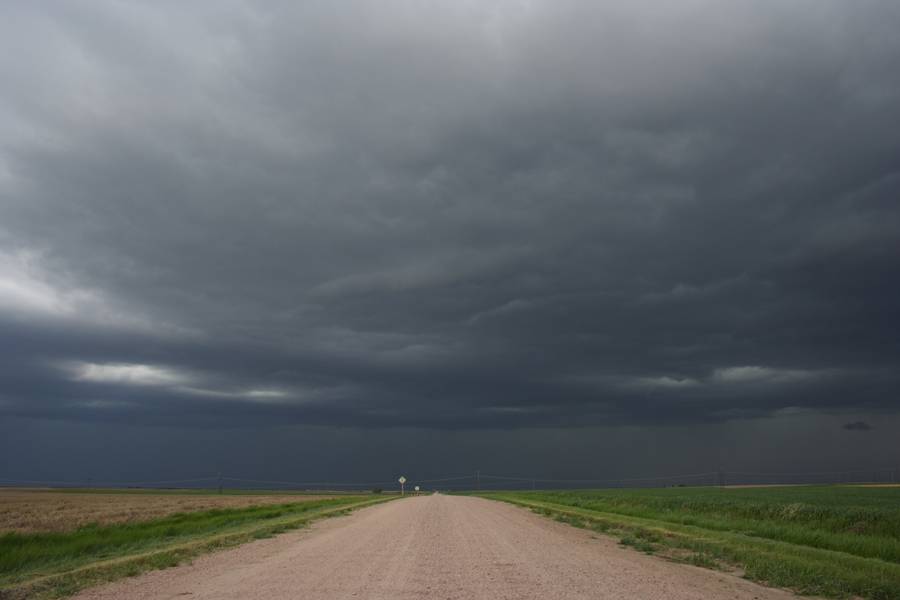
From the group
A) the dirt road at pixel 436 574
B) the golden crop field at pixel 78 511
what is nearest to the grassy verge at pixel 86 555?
the dirt road at pixel 436 574

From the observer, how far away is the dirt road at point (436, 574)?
11.4m

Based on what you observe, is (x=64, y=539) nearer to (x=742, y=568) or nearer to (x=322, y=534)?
(x=322, y=534)

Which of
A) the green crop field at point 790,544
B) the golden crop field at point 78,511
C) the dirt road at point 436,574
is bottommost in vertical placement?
the golden crop field at point 78,511

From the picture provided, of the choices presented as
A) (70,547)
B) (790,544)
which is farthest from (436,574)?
(70,547)

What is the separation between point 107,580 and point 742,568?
13.9 m

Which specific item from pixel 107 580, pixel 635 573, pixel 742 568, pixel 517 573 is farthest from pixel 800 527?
pixel 107 580

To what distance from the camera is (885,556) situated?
18453 mm

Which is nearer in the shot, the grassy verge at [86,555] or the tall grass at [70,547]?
the grassy verge at [86,555]

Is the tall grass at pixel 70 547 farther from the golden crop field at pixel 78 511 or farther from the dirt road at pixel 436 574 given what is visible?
the golden crop field at pixel 78 511

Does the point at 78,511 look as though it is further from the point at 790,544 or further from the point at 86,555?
the point at 790,544

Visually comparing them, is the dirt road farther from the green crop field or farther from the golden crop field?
the golden crop field

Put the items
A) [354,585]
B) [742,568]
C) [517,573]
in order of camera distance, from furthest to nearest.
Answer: [742,568] < [517,573] < [354,585]

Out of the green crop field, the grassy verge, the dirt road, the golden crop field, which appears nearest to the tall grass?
the grassy verge

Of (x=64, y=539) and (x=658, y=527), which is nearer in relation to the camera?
(x=64, y=539)
